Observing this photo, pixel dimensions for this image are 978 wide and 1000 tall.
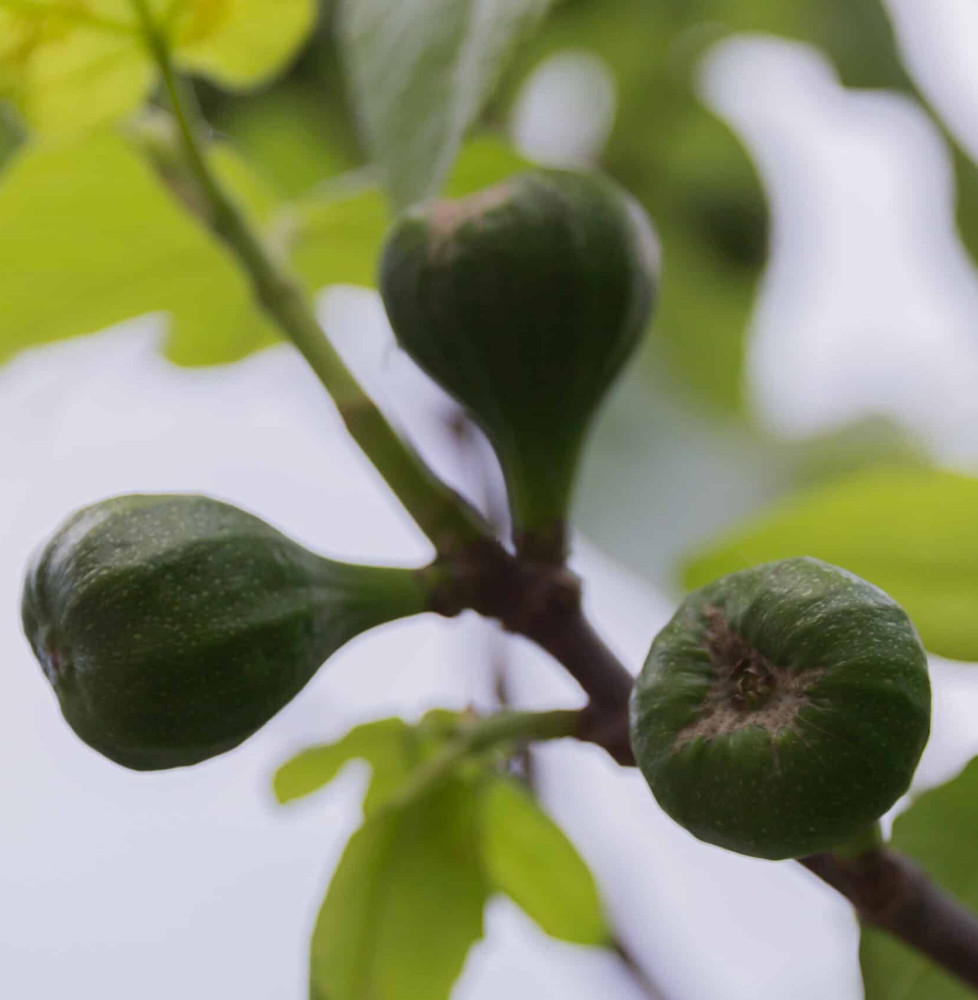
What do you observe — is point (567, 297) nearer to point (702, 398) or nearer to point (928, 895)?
point (928, 895)

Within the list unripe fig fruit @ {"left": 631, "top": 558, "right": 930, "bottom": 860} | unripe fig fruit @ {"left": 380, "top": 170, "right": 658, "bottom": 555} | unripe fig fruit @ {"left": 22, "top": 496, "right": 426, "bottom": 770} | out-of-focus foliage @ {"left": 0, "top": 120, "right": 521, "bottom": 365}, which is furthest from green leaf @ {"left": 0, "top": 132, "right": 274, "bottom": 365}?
unripe fig fruit @ {"left": 631, "top": 558, "right": 930, "bottom": 860}

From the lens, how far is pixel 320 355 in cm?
82

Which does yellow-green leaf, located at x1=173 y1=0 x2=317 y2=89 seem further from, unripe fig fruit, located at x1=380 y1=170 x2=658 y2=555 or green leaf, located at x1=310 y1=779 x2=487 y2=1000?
green leaf, located at x1=310 y1=779 x2=487 y2=1000

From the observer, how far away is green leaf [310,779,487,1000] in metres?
0.81

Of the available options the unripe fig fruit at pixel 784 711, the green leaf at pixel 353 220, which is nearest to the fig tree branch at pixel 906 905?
the unripe fig fruit at pixel 784 711

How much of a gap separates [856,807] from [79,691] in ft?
1.19

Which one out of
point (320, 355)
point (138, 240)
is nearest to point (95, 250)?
point (138, 240)

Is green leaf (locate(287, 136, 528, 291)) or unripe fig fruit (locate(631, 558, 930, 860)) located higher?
unripe fig fruit (locate(631, 558, 930, 860))

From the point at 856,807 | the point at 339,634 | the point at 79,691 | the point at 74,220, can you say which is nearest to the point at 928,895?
the point at 856,807

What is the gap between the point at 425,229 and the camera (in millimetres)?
775

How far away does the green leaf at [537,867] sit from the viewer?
3.03ft

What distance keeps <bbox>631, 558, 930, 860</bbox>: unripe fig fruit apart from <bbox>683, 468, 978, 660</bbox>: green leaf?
26 centimetres

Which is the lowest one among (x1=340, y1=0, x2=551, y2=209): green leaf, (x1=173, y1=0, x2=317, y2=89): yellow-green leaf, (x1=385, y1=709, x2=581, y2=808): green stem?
(x1=385, y1=709, x2=581, y2=808): green stem

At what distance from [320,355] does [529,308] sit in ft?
0.50
